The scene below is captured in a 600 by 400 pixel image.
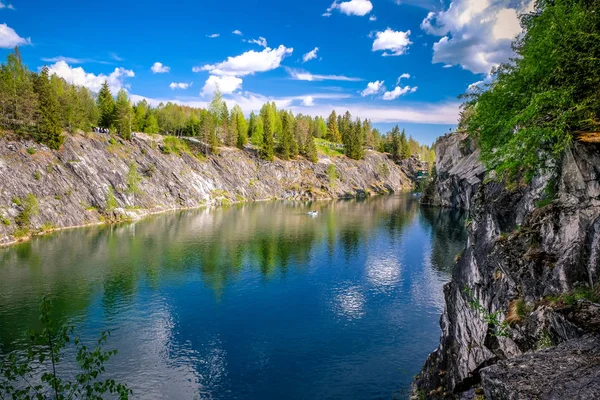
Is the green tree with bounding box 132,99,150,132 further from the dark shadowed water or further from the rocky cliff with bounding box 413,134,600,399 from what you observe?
the rocky cliff with bounding box 413,134,600,399

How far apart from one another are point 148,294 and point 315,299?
20585mm

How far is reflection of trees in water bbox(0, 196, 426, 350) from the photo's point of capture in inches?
1767

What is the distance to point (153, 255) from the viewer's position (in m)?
64.1

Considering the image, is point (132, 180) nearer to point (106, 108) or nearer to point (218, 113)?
point (106, 108)

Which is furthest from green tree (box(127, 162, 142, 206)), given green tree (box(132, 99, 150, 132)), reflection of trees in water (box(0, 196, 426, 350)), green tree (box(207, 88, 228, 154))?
green tree (box(207, 88, 228, 154))

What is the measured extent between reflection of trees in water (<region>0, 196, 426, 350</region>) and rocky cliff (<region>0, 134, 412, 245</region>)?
24.3ft

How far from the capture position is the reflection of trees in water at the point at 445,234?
63800 millimetres

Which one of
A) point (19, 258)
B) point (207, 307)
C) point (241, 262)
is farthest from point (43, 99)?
point (207, 307)

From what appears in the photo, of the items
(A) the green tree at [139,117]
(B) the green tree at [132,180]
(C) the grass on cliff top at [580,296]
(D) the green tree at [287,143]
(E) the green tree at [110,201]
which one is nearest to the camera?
(C) the grass on cliff top at [580,296]

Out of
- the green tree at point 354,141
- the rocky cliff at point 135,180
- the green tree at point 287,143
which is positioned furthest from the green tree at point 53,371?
the green tree at point 354,141

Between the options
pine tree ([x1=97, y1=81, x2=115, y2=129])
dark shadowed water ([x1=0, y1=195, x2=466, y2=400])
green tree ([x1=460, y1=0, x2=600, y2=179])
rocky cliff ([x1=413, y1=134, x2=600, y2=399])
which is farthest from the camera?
pine tree ([x1=97, y1=81, x2=115, y2=129])

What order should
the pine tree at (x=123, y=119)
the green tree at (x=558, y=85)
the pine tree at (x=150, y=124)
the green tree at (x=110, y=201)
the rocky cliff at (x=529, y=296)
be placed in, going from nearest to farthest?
the rocky cliff at (x=529, y=296) → the green tree at (x=558, y=85) → the green tree at (x=110, y=201) → the pine tree at (x=123, y=119) → the pine tree at (x=150, y=124)

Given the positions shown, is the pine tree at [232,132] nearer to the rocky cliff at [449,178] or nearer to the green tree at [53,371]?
the rocky cliff at [449,178]

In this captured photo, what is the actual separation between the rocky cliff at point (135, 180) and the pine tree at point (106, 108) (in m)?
10.5
